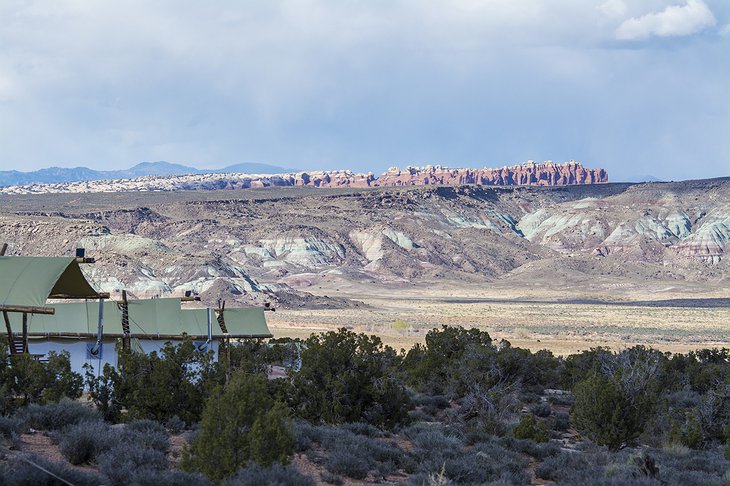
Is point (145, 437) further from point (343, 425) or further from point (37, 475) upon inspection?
point (343, 425)

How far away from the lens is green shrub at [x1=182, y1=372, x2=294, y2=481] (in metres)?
11.3

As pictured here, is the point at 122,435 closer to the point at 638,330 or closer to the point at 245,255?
the point at 638,330

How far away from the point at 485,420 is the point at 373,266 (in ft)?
394

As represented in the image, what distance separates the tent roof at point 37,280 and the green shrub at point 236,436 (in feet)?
23.1

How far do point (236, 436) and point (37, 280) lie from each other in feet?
26.7

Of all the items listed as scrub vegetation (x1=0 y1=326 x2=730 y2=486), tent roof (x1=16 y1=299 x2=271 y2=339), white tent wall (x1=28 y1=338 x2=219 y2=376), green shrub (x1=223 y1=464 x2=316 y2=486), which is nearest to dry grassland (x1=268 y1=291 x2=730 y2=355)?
tent roof (x1=16 y1=299 x2=271 y2=339)

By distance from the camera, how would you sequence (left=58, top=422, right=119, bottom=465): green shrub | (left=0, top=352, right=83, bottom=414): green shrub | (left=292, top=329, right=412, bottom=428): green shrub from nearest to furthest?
(left=58, top=422, right=119, bottom=465): green shrub < (left=0, top=352, right=83, bottom=414): green shrub < (left=292, top=329, right=412, bottom=428): green shrub

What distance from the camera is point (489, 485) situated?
11.4 m

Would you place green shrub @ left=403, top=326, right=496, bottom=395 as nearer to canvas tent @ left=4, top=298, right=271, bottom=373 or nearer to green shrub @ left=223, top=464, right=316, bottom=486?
canvas tent @ left=4, top=298, right=271, bottom=373

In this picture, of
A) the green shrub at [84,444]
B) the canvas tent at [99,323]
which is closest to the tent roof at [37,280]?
the canvas tent at [99,323]

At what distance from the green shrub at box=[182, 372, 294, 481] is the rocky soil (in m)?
89.1

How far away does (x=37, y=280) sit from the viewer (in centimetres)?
1781

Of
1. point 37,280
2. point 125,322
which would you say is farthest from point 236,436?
point 125,322

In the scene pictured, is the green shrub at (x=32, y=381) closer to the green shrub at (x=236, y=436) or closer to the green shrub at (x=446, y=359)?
the green shrub at (x=236, y=436)
